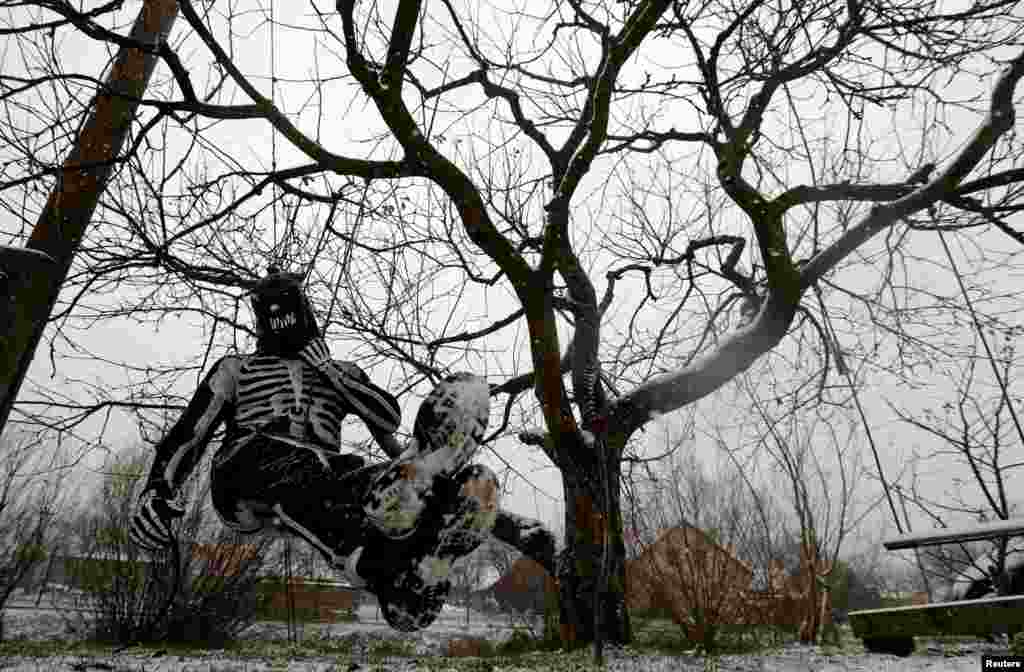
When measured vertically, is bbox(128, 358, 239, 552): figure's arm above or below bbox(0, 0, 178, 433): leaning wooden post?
below

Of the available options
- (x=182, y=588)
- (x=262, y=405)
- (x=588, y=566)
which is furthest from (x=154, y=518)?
(x=182, y=588)

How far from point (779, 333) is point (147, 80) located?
3.82 metres

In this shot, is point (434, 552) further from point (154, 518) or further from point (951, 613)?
point (951, 613)

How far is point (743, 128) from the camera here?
3.50 metres

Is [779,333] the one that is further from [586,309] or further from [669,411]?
[586,309]

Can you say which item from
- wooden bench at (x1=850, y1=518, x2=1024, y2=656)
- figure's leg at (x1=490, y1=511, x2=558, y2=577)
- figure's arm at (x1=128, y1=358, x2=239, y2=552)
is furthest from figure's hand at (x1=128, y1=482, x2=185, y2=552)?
figure's leg at (x1=490, y1=511, x2=558, y2=577)

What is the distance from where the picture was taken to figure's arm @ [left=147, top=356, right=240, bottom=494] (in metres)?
1.34

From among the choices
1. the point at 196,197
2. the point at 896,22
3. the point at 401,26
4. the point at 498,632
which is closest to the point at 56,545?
the point at 498,632

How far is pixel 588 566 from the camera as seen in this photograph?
9.37 ft

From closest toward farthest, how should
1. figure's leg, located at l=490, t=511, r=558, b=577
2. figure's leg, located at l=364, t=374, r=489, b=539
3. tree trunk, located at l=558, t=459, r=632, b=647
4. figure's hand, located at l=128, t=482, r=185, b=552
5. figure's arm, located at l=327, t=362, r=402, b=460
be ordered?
figure's leg, located at l=364, t=374, r=489, b=539 < figure's hand, located at l=128, t=482, r=185, b=552 < figure's arm, located at l=327, t=362, r=402, b=460 < tree trunk, located at l=558, t=459, r=632, b=647 < figure's leg, located at l=490, t=511, r=558, b=577

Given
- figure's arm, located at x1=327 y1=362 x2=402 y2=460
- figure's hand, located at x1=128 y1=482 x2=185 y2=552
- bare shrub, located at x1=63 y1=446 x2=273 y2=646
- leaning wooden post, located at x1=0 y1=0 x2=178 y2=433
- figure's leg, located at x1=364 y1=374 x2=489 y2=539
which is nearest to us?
figure's leg, located at x1=364 y1=374 x2=489 y2=539

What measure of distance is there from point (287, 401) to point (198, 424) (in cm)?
23

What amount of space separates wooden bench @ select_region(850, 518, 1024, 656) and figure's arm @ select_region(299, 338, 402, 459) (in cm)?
227

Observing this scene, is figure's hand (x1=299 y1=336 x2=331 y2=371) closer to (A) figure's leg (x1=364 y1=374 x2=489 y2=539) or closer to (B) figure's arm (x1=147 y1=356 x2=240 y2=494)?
(B) figure's arm (x1=147 y1=356 x2=240 y2=494)
